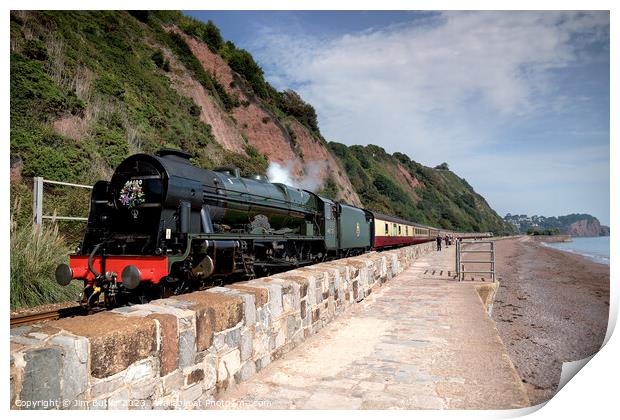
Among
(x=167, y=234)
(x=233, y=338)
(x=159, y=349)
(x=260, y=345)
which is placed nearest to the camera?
(x=159, y=349)

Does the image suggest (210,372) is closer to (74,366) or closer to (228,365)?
(228,365)

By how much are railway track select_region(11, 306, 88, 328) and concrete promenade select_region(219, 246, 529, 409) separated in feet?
12.1

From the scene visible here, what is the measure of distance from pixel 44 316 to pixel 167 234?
2.06 metres

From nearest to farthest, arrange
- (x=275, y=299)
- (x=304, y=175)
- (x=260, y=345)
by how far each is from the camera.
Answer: (x=260, y=345) → (x=275, y=299) → (x=304, y=175)

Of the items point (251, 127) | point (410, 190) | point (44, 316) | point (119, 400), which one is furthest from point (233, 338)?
point (410, 190)

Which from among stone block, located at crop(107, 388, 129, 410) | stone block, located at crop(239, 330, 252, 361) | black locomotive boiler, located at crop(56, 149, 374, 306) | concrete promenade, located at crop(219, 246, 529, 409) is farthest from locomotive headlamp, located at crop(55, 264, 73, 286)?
stone block, located at crop(107, 388, 129, 410)

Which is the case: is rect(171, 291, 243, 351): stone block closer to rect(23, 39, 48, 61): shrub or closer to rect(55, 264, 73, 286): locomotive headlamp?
rect(55, 264, 73, 286): locomotive headlamp

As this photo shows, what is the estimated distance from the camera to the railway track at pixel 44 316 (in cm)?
607

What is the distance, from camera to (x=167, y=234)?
23.5 feet

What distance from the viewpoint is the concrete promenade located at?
13.1 feet

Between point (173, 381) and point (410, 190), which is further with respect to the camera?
point (410, 190)

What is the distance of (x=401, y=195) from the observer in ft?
255

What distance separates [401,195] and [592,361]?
73839 mm

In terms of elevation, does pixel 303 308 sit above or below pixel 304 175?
below
